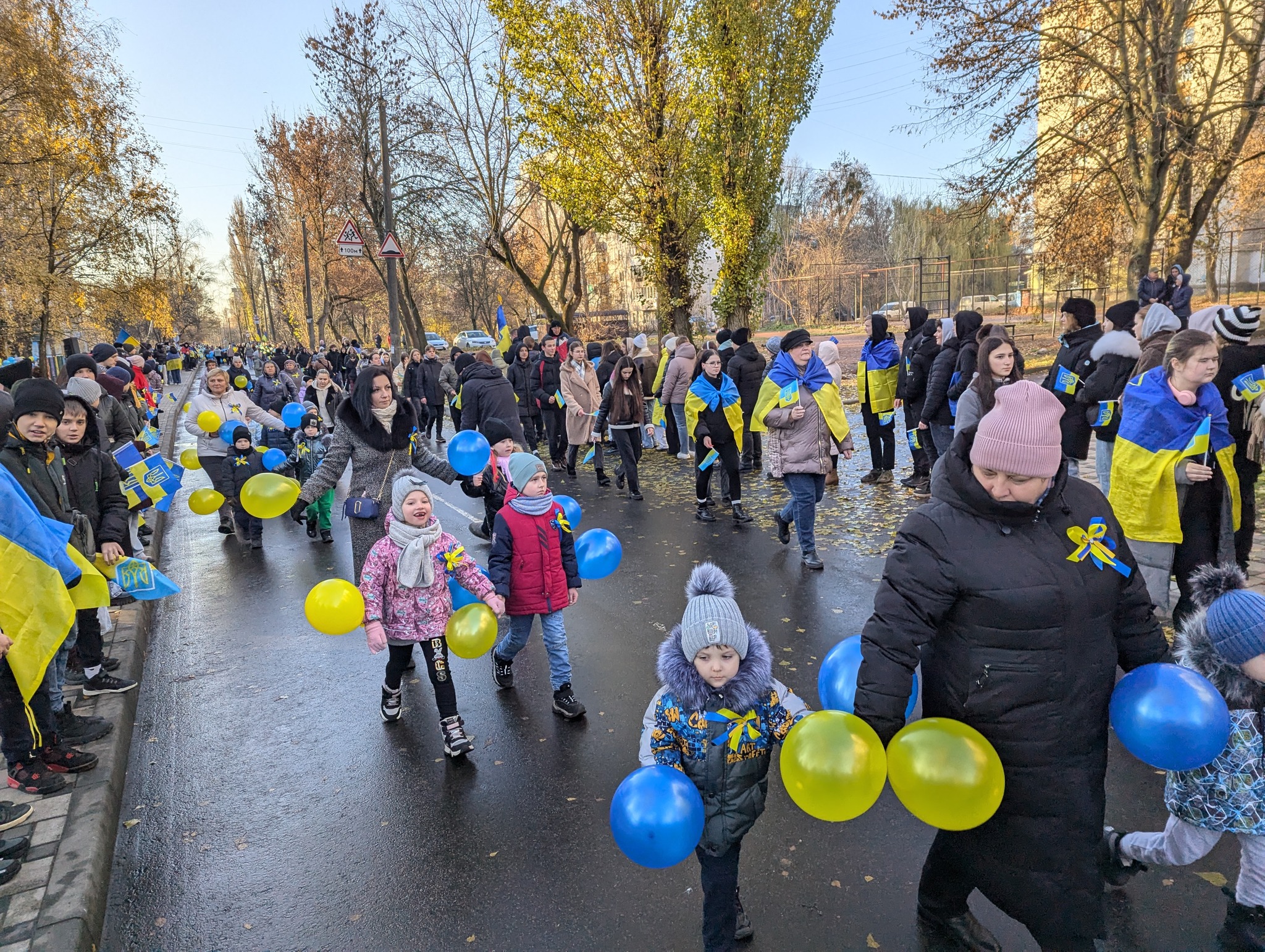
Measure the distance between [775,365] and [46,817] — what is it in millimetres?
6328

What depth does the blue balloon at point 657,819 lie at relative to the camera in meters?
2.41

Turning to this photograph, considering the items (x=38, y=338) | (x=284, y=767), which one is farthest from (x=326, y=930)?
(x=38, y=338)

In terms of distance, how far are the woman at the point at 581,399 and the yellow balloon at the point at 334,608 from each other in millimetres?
7297

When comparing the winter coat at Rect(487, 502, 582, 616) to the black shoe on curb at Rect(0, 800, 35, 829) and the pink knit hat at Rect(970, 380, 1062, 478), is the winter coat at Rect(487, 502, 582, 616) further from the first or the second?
the pink knit hat at Rect(970, 380, 1062, 478)

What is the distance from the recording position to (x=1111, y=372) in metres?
6.09

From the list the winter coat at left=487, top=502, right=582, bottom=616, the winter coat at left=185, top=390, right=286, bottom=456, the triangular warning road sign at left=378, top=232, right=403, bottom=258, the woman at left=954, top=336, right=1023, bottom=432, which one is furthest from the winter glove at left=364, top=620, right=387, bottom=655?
the triangular warning road sign at left=378, top=232, right=403, bottom=258

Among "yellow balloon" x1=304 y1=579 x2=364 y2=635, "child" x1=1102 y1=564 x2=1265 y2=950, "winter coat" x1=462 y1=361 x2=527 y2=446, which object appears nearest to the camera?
"child" x1=1102 y1=564 x2=1265 y2=950

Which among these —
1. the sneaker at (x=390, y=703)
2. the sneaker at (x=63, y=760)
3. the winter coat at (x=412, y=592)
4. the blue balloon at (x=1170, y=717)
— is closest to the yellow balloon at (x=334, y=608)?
A: the winter coat at (x=412, y=592)

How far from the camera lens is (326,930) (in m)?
3.25

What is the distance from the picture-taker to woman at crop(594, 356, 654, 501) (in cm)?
1082

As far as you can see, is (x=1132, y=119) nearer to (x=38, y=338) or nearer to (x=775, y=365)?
(x=775, y=365)

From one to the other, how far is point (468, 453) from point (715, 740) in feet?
13.4

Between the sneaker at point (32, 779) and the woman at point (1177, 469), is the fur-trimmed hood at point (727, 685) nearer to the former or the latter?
the woman at point (1177, 469)

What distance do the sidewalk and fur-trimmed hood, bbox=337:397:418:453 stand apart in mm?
2318
